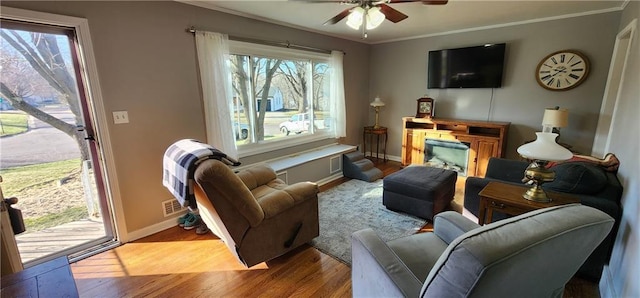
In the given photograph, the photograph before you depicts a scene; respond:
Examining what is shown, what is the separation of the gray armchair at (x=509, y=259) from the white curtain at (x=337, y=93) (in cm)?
343

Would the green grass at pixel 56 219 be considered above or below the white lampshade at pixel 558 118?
below

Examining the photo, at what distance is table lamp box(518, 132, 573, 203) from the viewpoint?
5.25ft

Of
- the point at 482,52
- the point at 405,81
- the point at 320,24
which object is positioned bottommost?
the point at 405,81

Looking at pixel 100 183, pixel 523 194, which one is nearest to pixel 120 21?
pixel 100 183

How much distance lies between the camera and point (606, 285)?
5.54ft

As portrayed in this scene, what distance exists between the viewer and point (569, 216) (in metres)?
0.93

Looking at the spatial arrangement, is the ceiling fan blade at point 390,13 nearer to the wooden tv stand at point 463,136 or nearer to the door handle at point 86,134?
the wooden tv stand at point 463,136

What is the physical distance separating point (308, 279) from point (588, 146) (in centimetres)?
400

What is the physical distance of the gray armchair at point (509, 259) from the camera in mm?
763

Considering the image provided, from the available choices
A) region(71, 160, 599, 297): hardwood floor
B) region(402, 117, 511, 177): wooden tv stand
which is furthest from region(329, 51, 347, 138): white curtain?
region(71, 160, 599, 297): hardwood floor

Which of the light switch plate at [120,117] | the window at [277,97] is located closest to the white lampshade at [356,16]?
the window at [277,97]

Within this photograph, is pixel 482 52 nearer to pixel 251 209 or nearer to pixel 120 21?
pixel 251 209

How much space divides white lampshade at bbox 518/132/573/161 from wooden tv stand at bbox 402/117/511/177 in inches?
91.5

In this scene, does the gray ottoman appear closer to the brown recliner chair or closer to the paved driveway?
the brown recliner chair
